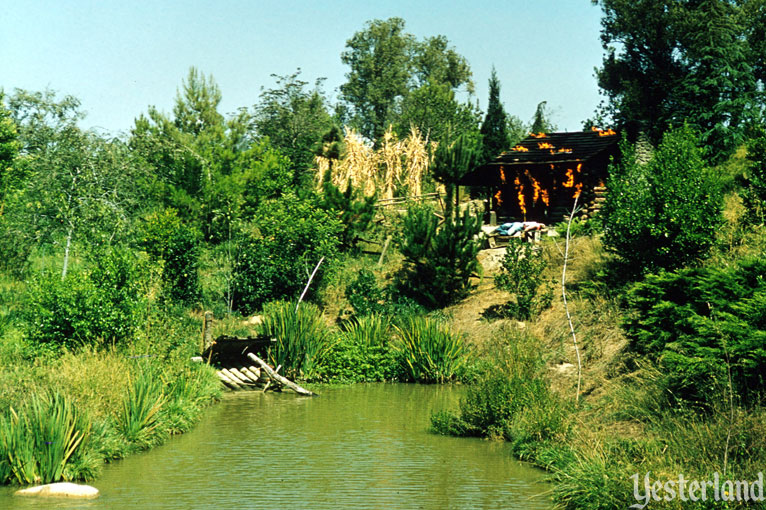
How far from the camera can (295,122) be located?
138 ft

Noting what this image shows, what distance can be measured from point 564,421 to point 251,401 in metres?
8.23

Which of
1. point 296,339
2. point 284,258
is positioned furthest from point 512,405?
point 284,258

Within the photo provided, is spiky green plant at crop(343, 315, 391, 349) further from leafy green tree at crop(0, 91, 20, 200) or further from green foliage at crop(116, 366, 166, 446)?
leafy green tree at crop(0, 91, 20, 200)

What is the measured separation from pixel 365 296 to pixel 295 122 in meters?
19.0

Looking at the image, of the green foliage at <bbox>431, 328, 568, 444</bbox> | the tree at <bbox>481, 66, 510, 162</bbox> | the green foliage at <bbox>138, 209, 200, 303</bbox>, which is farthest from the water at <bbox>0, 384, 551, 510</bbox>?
the tree at <bbox>481, 66, 510, 162</bbox>

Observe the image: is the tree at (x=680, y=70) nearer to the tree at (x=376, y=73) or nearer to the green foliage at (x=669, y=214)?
the green foliage at (x=669, y=214)

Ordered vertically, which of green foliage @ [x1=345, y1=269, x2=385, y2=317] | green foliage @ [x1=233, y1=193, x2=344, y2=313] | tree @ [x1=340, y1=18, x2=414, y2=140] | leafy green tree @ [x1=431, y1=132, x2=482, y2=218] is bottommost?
green foliage @ [x1=345, y1=269, x2=385, y2=317]

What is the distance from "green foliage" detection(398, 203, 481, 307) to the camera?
2522cm

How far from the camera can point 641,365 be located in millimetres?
15109

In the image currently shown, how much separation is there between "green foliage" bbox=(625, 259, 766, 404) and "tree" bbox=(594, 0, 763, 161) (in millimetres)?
15407

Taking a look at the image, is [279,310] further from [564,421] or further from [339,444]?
[564,421]

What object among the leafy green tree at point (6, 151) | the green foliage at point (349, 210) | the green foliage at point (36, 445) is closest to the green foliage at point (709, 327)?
the green foliage at point (36, 445)

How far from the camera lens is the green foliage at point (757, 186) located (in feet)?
65.6

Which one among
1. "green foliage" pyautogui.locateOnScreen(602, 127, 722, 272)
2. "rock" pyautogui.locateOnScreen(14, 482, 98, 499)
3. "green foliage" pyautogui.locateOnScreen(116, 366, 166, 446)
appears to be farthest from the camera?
"green foliage" pyautogui.locateOnScreen(602, 127, 722, 272)
